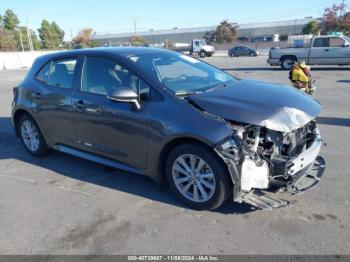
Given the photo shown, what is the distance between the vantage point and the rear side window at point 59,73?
15.7ft

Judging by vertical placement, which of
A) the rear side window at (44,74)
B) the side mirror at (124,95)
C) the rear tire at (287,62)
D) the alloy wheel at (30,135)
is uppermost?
the rear side window at (44,74)

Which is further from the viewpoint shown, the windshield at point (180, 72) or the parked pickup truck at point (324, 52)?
the parked pickup truck at point (324, 52)

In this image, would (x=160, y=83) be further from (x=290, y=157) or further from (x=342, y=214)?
(x=342, y=214)

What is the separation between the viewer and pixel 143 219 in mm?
3617

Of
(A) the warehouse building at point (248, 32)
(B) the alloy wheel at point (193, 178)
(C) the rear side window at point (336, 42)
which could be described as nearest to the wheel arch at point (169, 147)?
(B) the alloy wheel at point (193, 178)

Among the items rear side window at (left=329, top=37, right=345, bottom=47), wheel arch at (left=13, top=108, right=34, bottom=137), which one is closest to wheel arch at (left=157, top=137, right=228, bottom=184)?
wheel arch at (left=13, top=108, right=34, bottom=137)

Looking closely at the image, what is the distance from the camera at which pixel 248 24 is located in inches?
3317

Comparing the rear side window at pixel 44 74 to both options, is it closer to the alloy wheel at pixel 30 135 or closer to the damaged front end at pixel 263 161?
the alloy wheel at pixel 30 135

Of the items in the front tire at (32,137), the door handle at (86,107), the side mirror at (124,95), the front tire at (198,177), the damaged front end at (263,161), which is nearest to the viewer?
the damaged front end at (263,161)

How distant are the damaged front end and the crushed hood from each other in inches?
4.9

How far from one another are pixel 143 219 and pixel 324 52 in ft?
57.7

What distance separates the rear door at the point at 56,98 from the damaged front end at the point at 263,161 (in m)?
2.43

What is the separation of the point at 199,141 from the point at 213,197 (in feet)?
2.01

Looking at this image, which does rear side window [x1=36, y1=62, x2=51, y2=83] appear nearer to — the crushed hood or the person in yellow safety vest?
the crushed hood
